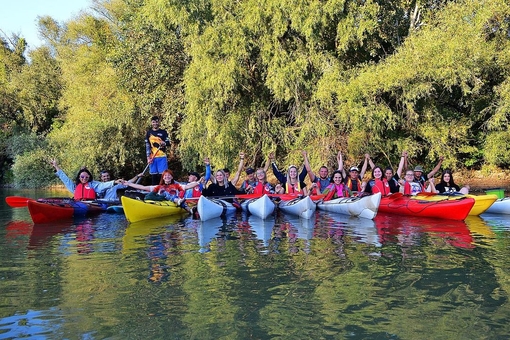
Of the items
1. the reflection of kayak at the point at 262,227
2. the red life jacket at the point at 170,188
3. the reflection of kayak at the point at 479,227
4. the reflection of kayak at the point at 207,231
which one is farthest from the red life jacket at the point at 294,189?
the reflection of kayak at the point at 479,227

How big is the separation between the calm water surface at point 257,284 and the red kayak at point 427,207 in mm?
1073

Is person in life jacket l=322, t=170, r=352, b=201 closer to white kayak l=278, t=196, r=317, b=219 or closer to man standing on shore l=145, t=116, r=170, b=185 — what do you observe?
white kayak l=278, t=196, r=317, b=219

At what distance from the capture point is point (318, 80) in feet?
45.5

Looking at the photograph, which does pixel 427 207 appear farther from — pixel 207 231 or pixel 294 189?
pixel 207 231

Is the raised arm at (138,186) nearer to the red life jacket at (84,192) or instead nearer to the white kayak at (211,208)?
the red life jacket at (84,192)

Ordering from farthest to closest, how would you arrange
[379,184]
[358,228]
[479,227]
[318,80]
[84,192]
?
1. [318,80]
2. [379,184]
3. [84,192]
4. [479,227]
5. [358,228]

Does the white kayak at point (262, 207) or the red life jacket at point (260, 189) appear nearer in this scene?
the white kayak at point (262, 207)

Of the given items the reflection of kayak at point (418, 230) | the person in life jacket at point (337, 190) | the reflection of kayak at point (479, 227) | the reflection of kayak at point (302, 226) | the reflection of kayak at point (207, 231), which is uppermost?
the person in life jacket at point (337, 190)

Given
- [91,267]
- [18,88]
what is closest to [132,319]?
[91,267]

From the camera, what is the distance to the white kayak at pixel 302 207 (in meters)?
9.10

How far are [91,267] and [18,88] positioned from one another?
2413 centimetres

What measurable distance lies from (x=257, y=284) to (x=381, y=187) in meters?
6.61

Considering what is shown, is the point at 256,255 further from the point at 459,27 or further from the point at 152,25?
the point at 152,25

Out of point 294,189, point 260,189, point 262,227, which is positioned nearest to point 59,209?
point 262,227
